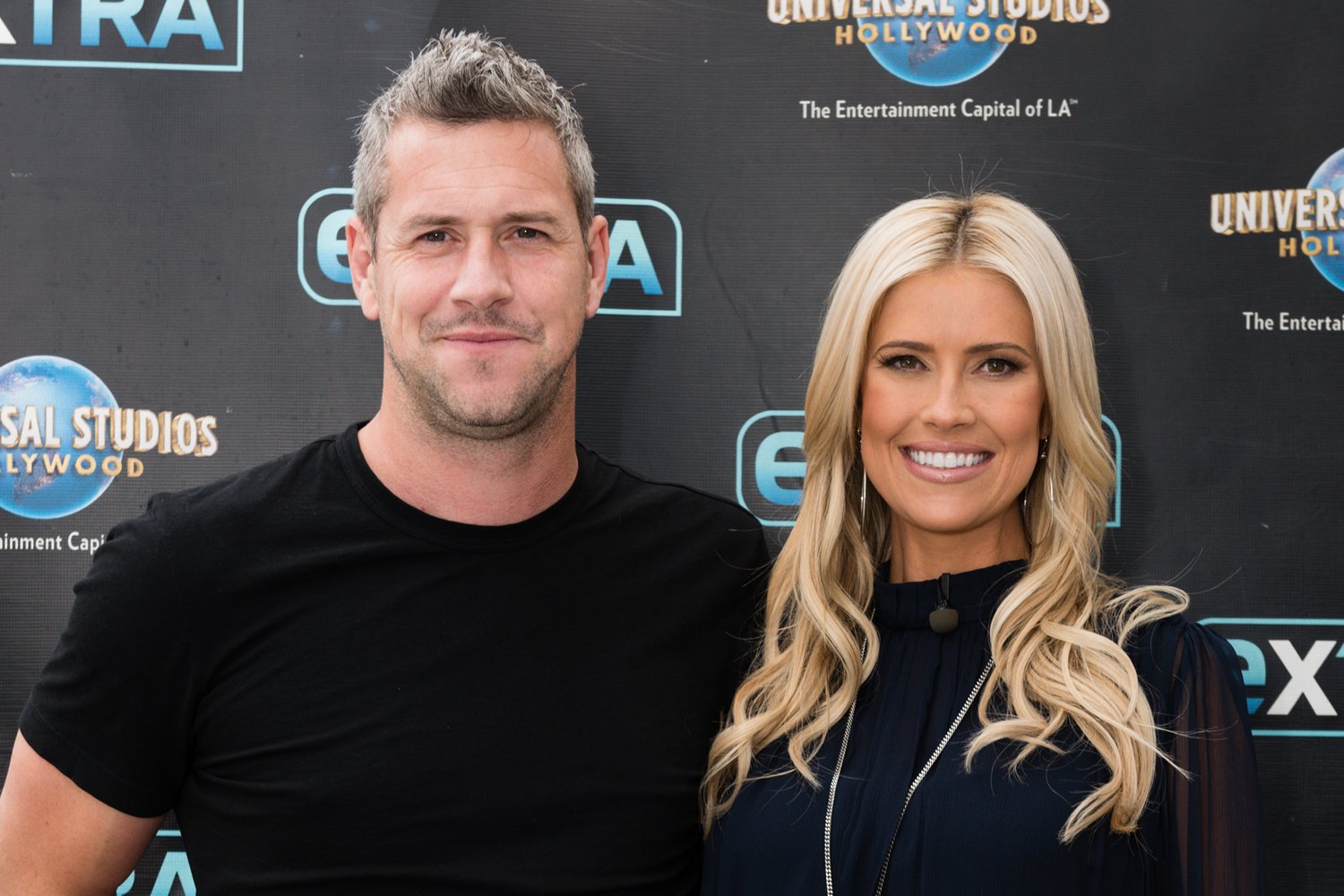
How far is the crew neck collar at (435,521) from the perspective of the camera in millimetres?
1765

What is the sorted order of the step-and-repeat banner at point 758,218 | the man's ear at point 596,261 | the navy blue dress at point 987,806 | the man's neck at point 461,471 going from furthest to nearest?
the step-and-repeat banner at point 758,218, the man's ear at point 596,261, the man's neck at point 461,471, the navy blue dress at point 987,806

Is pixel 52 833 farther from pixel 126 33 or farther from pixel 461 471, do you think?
pixel 126 33

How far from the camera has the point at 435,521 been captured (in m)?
1.77

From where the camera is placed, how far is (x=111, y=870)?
1.75m

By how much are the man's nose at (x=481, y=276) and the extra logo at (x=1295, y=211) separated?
5.03ft

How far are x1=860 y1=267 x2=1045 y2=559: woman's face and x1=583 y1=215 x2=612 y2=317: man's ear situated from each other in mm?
457

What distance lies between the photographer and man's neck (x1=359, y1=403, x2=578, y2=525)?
1775 millimetres

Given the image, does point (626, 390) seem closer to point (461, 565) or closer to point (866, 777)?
point (461, 565)

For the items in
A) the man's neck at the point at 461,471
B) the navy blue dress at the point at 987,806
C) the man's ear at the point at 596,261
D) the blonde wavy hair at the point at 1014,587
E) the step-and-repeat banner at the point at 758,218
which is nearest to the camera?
the navy blue dress at the point at 987,806

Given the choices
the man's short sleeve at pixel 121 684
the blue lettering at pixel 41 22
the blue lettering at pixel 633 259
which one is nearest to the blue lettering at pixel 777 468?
the blue lettering at pixel 633 259

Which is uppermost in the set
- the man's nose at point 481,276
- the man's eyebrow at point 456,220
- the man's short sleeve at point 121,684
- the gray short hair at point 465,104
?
the gray short hair at point 465,104

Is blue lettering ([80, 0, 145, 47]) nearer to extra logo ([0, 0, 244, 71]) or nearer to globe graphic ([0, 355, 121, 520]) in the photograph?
extra logo ([0, 0, 244, 71])

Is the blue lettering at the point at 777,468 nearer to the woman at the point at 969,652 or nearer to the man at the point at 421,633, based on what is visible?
the woman at the point at 969,652

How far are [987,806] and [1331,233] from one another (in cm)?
156
